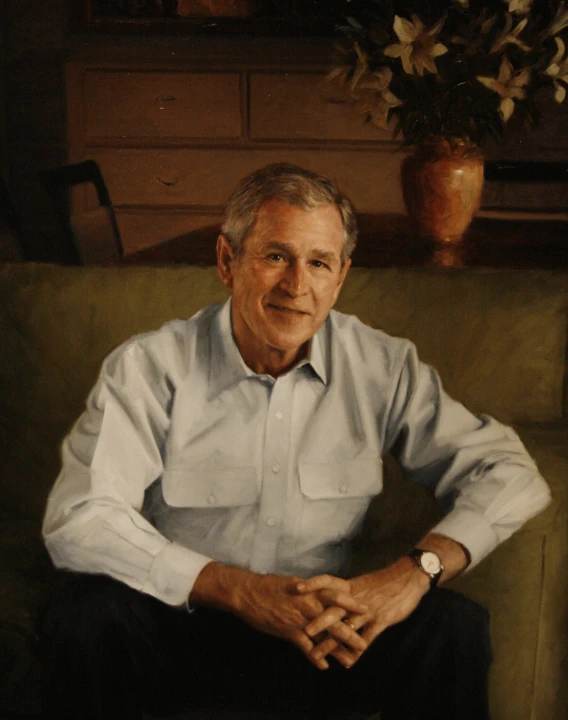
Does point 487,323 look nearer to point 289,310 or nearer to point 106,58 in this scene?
point 289,310

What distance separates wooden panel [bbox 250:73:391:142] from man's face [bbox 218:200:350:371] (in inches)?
75.7

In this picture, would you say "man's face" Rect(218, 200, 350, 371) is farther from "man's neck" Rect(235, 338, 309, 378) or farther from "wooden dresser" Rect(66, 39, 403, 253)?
"wooden dresser" Rect(66, 39, 403, 253)

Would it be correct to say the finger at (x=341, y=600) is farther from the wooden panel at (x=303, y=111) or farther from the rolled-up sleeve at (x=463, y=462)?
the wooden panel at (x=303, y=111)

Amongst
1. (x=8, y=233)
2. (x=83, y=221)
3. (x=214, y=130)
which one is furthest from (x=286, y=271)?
(x=214, y=130)

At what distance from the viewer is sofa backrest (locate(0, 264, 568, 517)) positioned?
5.51 feet

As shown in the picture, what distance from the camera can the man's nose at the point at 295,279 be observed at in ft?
4.55

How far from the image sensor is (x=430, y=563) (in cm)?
140

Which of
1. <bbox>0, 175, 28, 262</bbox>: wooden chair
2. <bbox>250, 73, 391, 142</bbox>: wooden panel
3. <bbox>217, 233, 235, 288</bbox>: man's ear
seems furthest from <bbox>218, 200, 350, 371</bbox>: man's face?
<bbox>250, 73, 391, 142</bbox>: wooden panel

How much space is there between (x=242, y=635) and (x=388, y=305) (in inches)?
27.5

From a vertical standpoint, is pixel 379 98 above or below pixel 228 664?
above

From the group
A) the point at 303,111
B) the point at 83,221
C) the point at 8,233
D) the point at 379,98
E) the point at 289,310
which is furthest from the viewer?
the point at 303,111

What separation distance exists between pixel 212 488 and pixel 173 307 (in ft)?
1.29

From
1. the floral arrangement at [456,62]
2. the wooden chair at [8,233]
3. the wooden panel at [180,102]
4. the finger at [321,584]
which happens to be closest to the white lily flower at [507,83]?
the floral arrangement at [456,62]

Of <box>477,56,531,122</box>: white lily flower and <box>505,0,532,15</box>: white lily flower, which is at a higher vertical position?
<box>505,0,532,15</box>: white lily flower
